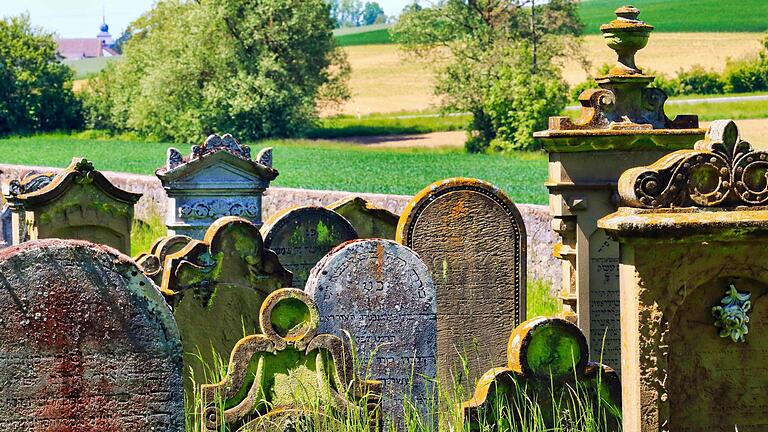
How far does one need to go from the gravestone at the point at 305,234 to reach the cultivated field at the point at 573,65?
52417 mm

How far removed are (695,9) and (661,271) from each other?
83.2 m

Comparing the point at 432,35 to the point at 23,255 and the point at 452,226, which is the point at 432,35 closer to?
the point at 452,226

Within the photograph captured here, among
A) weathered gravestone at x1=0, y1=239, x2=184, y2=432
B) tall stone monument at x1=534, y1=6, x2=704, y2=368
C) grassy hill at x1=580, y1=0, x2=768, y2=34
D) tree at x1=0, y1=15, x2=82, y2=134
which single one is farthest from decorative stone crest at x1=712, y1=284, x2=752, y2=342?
tree at x1=0, y1=15, x2=82, y2=134

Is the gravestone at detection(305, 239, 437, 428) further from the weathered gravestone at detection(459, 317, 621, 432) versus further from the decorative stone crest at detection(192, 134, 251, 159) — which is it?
the decorative stone crest at detection(192, 134, 251, 159)

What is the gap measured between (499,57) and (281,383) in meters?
51.9

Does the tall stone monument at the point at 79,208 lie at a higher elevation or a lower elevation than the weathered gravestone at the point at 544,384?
higher

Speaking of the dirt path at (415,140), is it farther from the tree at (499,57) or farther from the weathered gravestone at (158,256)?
the weathered gravestone at (158,256)

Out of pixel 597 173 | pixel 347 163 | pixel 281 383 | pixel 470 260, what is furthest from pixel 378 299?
pixel 347 163

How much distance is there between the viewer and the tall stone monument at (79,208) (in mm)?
12773

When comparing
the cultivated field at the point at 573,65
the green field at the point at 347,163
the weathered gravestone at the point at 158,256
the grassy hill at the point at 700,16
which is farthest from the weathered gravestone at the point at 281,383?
the grassy hill at the point at 700,16

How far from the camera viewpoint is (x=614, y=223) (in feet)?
19.6

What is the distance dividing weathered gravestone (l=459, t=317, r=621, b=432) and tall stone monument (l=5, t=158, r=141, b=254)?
21.6 ft

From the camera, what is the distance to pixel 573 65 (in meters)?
76.8

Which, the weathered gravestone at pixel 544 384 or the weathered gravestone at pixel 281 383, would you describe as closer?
the weathered gravestone at pixel 281 383
